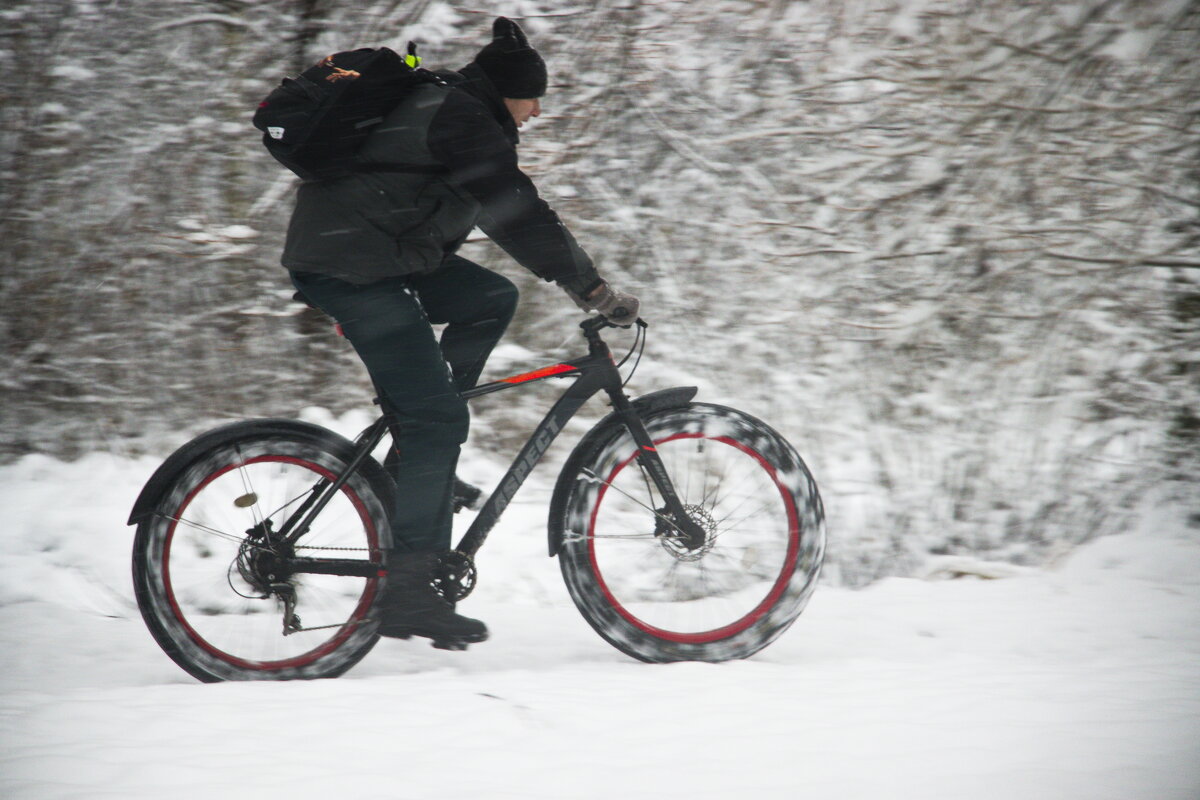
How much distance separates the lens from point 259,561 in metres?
2.72

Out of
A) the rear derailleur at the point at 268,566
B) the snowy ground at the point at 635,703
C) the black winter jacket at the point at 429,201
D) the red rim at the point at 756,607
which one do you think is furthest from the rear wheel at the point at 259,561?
the red rim at the point at 756,607

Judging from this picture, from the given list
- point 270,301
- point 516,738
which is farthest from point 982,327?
point 270,301

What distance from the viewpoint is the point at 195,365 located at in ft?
15.6

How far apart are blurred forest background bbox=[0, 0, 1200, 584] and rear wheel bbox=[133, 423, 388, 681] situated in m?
1.82

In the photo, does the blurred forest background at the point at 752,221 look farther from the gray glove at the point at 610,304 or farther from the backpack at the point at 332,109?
the backpack at the point at 332,109

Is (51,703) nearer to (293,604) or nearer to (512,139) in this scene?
(293,604)

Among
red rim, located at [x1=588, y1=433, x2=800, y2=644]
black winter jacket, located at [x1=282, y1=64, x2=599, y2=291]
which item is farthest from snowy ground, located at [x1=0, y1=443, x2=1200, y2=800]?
black winter jacket, located at [x1=282, y1=64, x2=599, y2=291]

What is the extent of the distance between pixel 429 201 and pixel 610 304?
66 centimetres

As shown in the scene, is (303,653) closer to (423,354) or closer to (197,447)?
(197,447)

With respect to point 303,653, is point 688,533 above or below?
above

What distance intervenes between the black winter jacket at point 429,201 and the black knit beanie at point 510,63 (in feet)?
0.14

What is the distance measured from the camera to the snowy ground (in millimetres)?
2121

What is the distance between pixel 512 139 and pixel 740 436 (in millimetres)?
1308

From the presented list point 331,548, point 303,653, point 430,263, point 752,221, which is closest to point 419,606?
point 331,548
